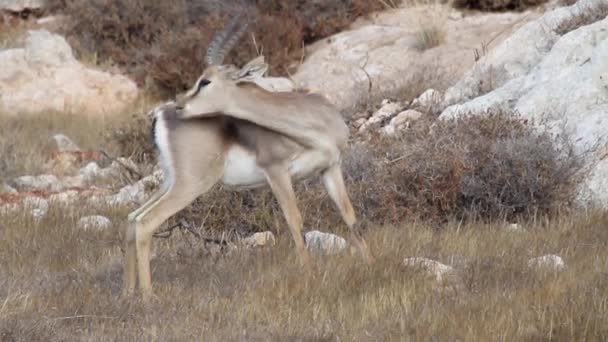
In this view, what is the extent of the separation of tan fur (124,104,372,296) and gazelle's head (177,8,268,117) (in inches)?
5.3

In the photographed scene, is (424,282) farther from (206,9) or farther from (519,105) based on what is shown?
(206,9)

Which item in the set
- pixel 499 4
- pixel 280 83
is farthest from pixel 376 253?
pixel 499 4

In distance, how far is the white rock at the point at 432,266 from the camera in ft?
25.7

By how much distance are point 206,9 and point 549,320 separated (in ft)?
54.3

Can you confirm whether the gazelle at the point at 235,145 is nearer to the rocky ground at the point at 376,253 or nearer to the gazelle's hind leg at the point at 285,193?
the gazelle's hind leg at the point at 285,193

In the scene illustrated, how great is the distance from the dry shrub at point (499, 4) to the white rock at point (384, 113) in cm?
486

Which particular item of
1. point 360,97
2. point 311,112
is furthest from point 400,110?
point 311,112

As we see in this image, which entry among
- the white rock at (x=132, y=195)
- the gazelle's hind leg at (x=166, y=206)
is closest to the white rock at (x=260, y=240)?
the gazelle's hind leg at (x=166, y=206)

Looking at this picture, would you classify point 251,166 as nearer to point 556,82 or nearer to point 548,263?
point 548,263

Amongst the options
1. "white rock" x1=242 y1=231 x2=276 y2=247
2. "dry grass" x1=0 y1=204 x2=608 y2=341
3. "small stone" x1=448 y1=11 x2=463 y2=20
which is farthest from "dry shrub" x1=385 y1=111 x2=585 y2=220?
"small stone" x1=448 y1=11 x2=463 y2=20

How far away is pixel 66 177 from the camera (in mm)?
16047

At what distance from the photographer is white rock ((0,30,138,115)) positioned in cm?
1961

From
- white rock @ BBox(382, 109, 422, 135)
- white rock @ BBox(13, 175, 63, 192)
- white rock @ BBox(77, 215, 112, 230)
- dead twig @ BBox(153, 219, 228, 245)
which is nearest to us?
dead twig @ BBox(153, 219, 228, 245)

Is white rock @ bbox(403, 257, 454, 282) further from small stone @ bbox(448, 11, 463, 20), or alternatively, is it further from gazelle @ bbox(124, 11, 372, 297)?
small stone @ bbox(448, 11, 463, 20)
